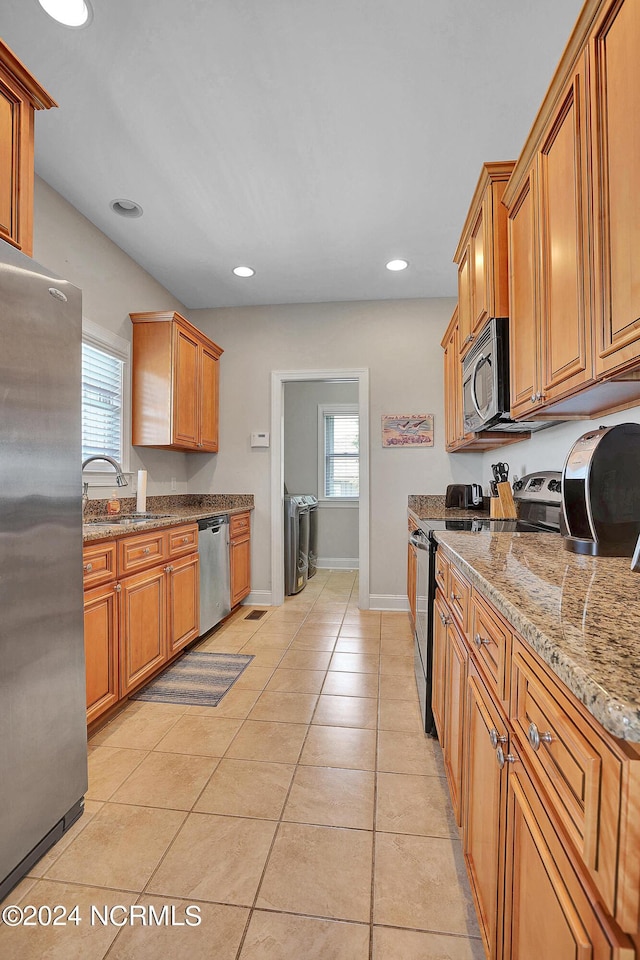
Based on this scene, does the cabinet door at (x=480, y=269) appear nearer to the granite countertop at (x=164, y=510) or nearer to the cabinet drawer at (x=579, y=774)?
the cabinet drawer at (x=579, y=774)

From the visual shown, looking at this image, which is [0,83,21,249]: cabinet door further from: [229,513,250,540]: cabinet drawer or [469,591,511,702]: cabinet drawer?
[229,513,250,540]: cabinet drawer

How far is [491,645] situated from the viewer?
1.08 m

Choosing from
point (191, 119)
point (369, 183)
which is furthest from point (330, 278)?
point (191, 119)

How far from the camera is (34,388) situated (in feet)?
4.60

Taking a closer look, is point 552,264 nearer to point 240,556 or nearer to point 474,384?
point 474,384

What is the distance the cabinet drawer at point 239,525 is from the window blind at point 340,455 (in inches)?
80.8

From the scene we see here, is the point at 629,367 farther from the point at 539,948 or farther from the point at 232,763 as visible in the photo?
the point at 232,763

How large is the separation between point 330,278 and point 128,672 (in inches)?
125

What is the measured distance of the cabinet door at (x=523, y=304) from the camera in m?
1.68

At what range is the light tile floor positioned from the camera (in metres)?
1.20

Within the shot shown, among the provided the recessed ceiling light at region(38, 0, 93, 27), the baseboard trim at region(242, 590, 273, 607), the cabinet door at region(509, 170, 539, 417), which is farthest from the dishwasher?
the recessed ceiling light at region(38, 0, 93, 27)

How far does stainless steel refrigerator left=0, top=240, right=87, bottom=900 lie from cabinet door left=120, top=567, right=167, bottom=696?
0.68 m

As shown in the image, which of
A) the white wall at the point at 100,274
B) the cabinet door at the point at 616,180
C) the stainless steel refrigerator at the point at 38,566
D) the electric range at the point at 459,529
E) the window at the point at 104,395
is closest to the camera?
the cabinet door at the point at 616,180

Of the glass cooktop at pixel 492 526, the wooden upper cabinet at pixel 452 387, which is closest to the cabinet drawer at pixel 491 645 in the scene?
the glass cooktop at pixel 492 526
